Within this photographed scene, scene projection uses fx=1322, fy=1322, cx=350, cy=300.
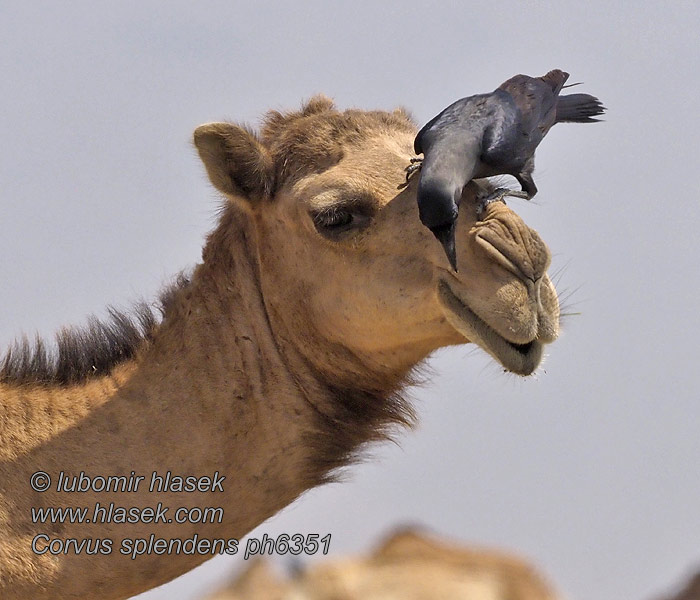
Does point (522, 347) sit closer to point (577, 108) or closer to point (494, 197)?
point (494, 197)

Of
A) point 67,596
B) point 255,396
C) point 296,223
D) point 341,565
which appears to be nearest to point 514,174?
point 296,223

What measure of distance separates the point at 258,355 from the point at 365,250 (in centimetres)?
72

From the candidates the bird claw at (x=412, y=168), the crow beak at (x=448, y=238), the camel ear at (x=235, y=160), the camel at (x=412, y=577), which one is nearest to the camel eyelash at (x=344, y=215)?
the bird claw at (x=412, y=168)

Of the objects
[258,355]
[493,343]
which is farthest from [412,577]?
[493,343]

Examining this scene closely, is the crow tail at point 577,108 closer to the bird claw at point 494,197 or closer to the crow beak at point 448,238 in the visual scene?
the bird claw at point 494,197

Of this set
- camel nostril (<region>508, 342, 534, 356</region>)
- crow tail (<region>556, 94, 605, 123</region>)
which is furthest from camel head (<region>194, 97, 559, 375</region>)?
crow tail (<region>556, 94, 605, 123</region>)

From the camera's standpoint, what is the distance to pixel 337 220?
6.07 metres

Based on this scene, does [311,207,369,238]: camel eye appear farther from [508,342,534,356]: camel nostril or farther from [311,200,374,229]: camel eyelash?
[508,342,534,356]: camel nostril

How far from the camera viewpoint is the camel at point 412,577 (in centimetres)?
1384

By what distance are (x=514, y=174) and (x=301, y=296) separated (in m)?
1.16

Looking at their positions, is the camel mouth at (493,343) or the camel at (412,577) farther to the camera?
the camel at (412,577)

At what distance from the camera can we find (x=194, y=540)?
5.62m

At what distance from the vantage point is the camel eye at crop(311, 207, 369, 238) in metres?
6.05

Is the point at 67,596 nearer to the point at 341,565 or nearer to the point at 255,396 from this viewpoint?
the point at 255,396
